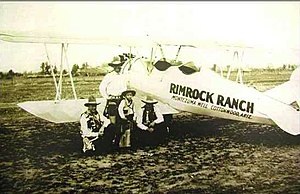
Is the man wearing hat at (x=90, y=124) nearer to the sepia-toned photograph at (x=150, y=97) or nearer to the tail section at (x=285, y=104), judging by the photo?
the sepia-toned photograph at (x=150, y=97)

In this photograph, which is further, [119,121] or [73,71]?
[119,121]

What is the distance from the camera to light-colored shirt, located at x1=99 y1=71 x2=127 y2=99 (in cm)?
220

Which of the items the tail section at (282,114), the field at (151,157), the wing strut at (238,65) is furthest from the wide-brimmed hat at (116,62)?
the tail section at (282,114)

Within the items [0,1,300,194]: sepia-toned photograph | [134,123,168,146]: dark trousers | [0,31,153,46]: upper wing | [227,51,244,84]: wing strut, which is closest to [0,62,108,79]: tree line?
[0,1,300,194]: sepia-toned photograph

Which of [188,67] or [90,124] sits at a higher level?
[188,67]

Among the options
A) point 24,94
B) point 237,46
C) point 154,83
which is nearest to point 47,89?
point 24,94

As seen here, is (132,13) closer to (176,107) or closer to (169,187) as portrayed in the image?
(176,107)

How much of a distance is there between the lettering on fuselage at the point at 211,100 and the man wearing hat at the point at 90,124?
0.40 meters

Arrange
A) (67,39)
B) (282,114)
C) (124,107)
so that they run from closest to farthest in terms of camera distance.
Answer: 1. (67,39)
2. (124,107)
3. (282,114)

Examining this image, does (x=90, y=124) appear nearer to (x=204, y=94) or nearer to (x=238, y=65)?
(x=204, y=94)

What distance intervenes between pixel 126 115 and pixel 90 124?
0.19 meters

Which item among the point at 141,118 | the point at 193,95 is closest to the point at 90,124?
the point at 141,118

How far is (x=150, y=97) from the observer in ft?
7.43

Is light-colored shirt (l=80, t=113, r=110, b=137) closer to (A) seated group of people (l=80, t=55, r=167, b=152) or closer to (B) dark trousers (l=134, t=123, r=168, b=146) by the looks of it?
(A) seated group of people (l=80, t=55, r=167, b=152)
